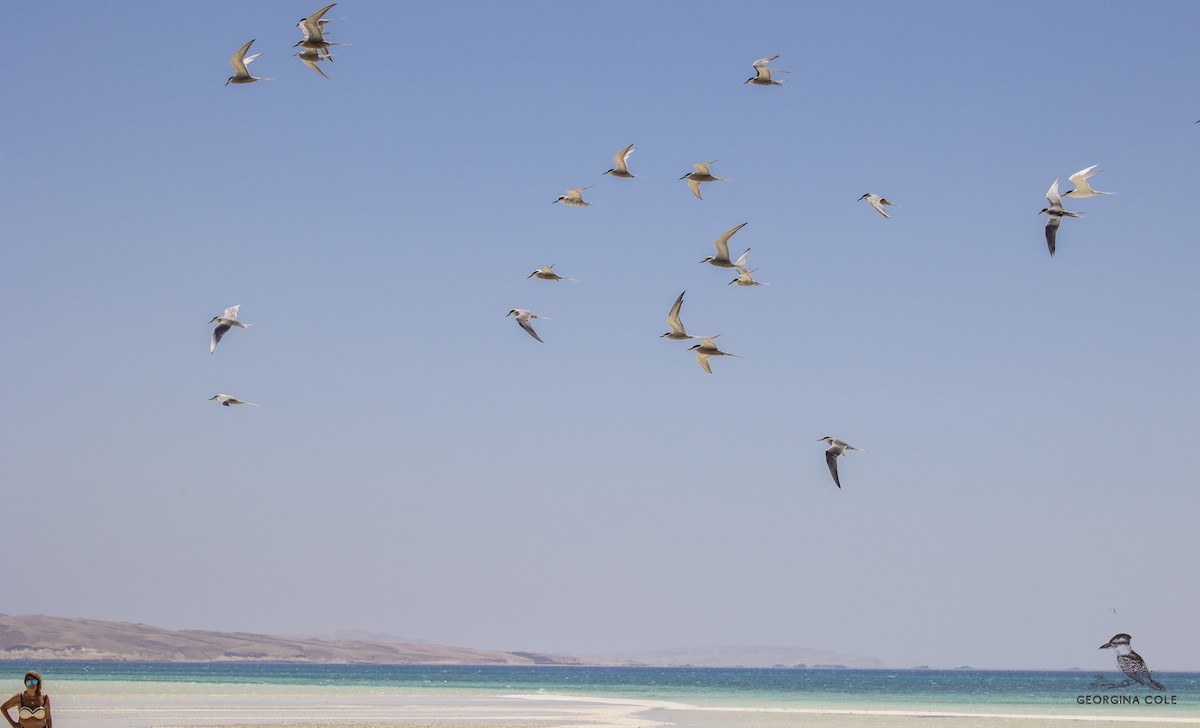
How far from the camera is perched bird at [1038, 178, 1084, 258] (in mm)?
27266

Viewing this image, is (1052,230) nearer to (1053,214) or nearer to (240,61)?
(1053,214)

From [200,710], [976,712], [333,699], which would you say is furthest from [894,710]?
[200,710]

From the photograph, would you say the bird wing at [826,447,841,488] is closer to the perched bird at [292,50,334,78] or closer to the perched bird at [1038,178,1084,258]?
the perched bird at [1038,178,1084,258]

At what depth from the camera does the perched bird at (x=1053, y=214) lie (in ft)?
89.5

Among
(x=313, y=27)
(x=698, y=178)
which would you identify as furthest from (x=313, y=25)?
(x=698, y=178)

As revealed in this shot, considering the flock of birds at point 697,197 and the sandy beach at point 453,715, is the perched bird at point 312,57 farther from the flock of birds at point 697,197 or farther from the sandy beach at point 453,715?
the sandy beach at point 453,715

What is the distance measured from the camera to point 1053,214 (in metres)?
27.9

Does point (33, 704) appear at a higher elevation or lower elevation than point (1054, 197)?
lower

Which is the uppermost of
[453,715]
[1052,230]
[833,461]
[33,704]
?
[1052,230]

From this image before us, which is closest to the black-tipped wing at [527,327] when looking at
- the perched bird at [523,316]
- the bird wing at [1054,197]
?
the perched bird at [523,316]

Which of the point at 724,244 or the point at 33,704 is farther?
the point at 724,244

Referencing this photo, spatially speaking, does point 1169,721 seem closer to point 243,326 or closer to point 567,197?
point 567,197

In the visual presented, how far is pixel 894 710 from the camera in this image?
56.8 metres

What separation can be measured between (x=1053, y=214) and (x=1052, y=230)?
58 cm
